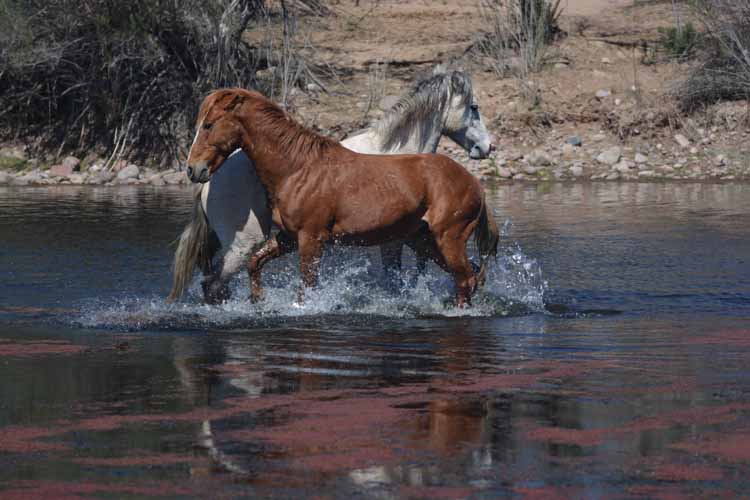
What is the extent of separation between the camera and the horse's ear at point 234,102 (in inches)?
356

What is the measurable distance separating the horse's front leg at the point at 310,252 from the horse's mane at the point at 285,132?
566 mm

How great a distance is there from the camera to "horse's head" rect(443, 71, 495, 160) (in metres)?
10.9

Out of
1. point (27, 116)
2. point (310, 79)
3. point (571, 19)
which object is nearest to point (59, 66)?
point (27, 116)

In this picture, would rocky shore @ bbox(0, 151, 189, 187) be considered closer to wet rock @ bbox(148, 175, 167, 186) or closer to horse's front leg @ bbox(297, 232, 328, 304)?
wet rock @ bbox(148, 175, 167, 186)

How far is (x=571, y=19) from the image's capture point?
88.3 feet

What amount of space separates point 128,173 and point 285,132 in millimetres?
14033

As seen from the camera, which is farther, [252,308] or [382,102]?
[382,102]

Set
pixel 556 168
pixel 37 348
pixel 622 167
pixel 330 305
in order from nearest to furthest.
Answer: pixel 37 348, pixel 330 305, pixel 622 167, pixel 556 168

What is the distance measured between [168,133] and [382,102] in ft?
12.8

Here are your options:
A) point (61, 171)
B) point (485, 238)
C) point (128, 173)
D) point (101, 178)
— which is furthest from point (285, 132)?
point (61, 171)

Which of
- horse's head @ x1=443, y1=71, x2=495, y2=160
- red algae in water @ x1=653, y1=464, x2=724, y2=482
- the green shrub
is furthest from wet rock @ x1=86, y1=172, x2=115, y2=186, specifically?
red algae in water @ x1=653, y1=464, x2=724, y2=482

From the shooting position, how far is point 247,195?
9.47 meters

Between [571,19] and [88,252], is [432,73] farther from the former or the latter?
[571,19]

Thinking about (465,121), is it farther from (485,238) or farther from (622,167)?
(622,167)
